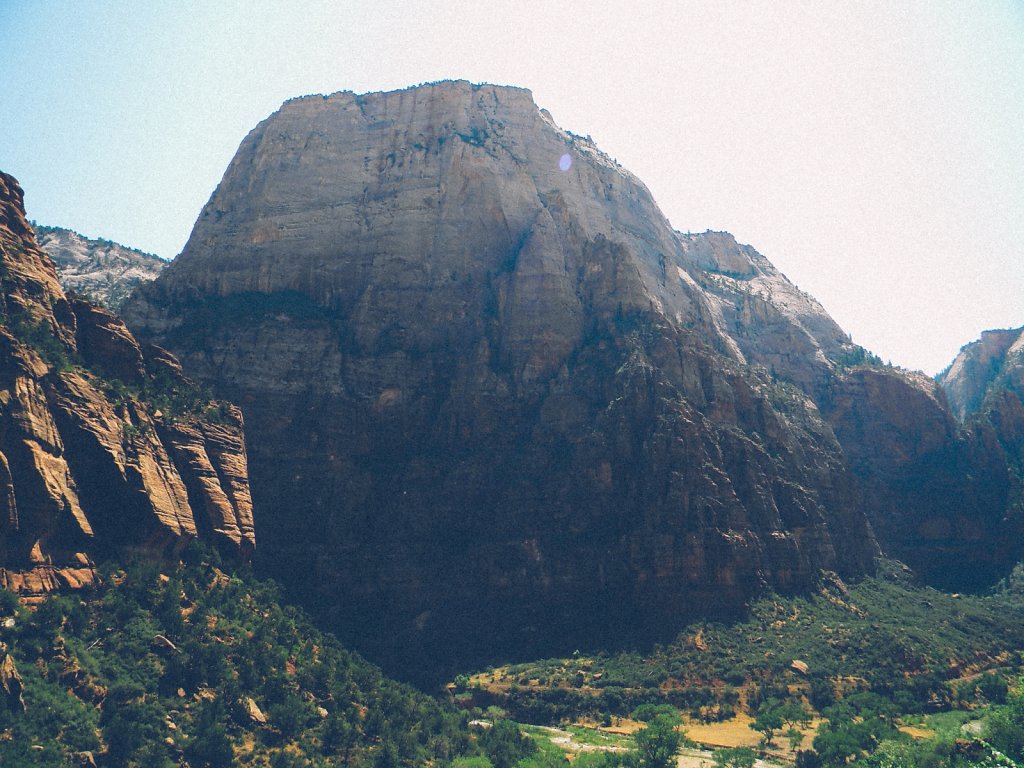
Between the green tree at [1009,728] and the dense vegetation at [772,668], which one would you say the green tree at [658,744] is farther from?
the green tree at [1009,728]

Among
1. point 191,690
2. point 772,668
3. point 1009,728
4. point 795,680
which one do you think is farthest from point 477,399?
point 1009,728

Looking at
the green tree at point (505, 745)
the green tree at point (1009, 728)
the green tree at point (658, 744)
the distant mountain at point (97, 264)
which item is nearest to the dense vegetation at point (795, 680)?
the green tree at point (658, 744)

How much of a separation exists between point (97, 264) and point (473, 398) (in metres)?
85.3

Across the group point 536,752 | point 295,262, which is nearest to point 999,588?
point 536,752

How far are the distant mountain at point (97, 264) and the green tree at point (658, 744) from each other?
97753mm

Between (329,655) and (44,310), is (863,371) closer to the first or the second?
(329,655)

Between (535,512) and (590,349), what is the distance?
79.4 feet

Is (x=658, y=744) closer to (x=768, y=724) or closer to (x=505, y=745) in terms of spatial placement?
(x=505, y=745)

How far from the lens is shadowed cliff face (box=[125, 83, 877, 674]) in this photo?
3558 inches

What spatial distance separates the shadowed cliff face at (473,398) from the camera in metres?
90.4

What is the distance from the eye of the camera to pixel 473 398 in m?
105

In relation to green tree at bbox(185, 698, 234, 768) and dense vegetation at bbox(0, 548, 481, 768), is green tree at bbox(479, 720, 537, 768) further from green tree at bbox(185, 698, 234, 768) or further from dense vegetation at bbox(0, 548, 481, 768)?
green tree at bbox(185, 698, 234, 768)

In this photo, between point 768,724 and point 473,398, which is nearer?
point 768,724

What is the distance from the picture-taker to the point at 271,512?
93562 mm
